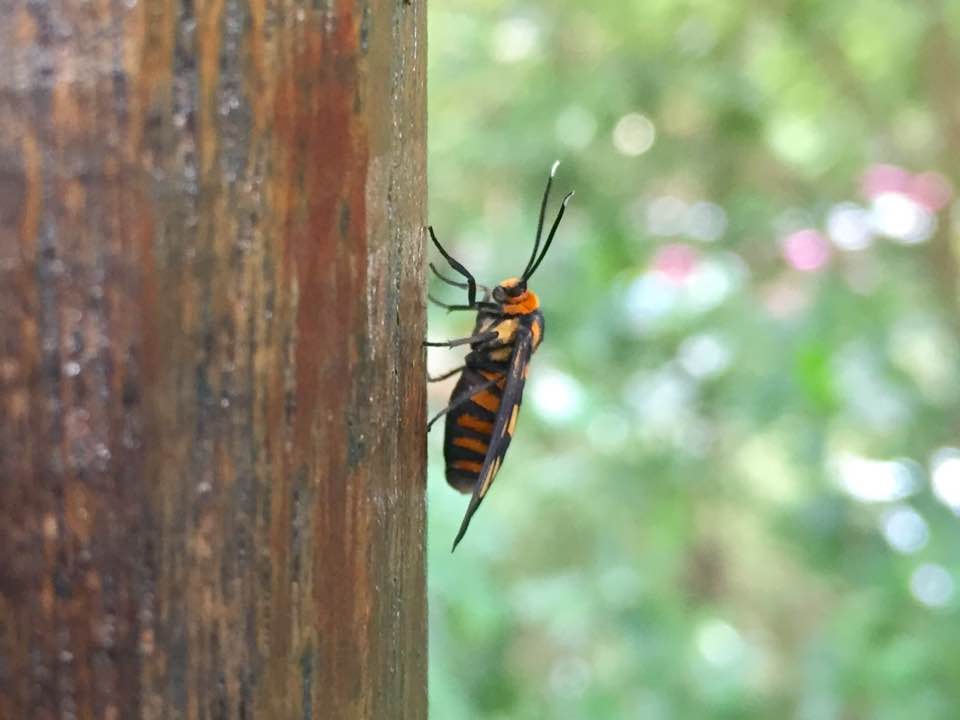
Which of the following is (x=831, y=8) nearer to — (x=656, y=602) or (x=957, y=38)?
(x=957, y=38)

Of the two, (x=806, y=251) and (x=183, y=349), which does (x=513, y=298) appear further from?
(x=806, y=251)

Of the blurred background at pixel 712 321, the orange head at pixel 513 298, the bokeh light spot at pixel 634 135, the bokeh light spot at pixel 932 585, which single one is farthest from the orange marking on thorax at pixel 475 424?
the bokeh light spot at pixel 634 135

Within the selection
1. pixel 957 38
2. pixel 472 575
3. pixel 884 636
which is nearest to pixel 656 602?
pixel 884 636

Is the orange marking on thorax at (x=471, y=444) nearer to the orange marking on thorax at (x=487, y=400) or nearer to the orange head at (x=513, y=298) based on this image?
the orange marking on thorax at (x=487, y=400)

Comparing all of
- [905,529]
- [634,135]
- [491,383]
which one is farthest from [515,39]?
[491,383]

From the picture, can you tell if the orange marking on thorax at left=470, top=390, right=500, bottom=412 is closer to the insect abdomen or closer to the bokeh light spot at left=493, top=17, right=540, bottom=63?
the insect abdomen

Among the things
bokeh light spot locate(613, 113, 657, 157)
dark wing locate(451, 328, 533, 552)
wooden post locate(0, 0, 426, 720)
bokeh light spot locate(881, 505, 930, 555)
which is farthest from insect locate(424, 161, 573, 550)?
bokeh light spot locate(613, 113, 657, 157)
